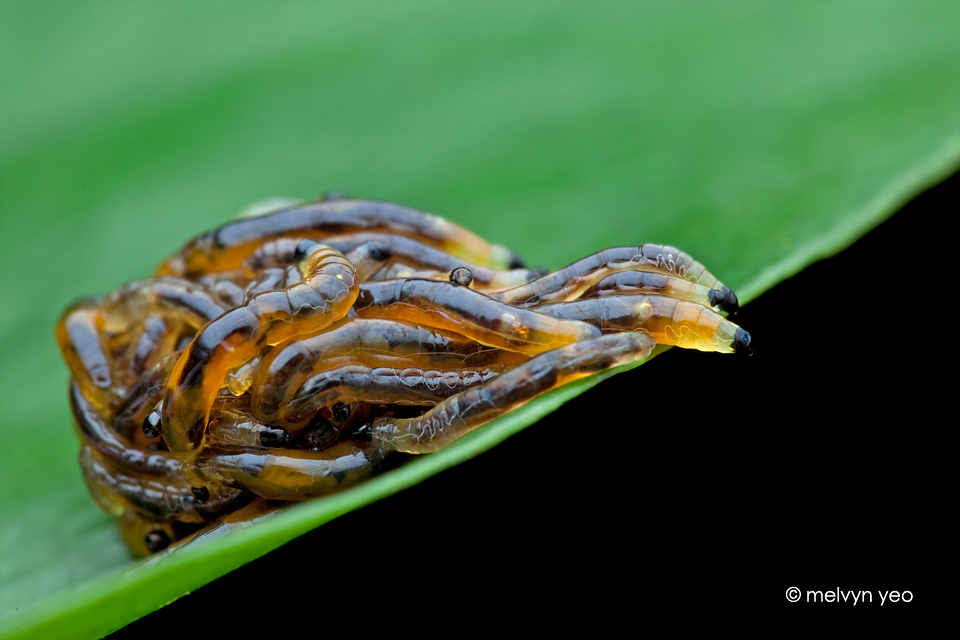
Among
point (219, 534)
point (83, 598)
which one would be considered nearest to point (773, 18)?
point (219, 534)

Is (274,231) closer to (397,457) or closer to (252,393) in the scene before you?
(252,393)

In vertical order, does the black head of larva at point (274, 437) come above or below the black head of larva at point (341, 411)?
below

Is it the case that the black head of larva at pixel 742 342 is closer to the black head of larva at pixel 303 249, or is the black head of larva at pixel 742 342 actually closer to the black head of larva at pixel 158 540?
the black head of larva at pixel 303 249

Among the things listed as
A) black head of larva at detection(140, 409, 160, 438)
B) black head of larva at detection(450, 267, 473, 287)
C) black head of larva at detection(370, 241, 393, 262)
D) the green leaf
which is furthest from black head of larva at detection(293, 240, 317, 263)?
the green leaf

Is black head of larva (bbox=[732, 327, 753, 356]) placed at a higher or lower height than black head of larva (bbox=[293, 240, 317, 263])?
lower

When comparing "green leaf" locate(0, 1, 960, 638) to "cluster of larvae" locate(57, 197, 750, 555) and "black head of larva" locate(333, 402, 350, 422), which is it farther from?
"black head of larva" locate(333, 402, 350, 422)

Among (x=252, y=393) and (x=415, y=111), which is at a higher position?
(x=415, y=111)

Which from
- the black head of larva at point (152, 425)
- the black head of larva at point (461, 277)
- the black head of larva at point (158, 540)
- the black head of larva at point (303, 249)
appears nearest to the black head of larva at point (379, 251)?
the black head of larva at point (303, 249)
